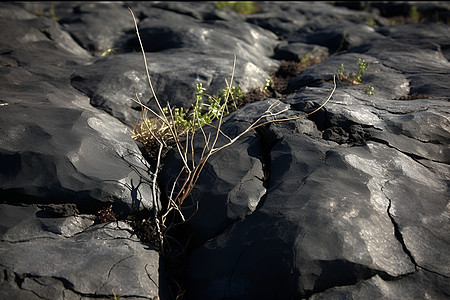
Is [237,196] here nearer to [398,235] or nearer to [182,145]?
[182,145]

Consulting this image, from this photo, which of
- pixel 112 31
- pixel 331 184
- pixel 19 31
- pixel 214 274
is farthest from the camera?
pixel 112 31

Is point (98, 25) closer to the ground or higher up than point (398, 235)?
higher up

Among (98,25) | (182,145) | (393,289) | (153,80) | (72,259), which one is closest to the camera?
(393,289)

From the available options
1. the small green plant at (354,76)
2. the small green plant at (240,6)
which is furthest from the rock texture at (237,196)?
the small green plant at (240,6)

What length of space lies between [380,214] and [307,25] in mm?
9743

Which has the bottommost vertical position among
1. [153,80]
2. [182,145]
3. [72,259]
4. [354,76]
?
[72,259]

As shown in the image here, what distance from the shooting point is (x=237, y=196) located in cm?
331

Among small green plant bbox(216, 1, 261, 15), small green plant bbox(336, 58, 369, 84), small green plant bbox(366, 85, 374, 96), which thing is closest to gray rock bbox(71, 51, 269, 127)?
small green plant bbox(336, 58, 369, 84)

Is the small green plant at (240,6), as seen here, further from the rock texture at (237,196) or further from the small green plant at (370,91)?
the small green plant at (370,91)

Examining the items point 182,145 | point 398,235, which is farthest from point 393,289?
point 182,145

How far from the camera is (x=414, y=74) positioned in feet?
20.0

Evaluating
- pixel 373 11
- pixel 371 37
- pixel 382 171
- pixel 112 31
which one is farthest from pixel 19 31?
pixel 373 11

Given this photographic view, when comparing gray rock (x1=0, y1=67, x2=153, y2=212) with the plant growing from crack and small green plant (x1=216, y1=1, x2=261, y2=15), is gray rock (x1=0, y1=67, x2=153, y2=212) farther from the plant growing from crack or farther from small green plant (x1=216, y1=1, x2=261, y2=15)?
small green plant (x1=216, y1=1, x2=261, y2=15)

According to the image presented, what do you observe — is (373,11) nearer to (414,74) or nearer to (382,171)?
(414,74)
